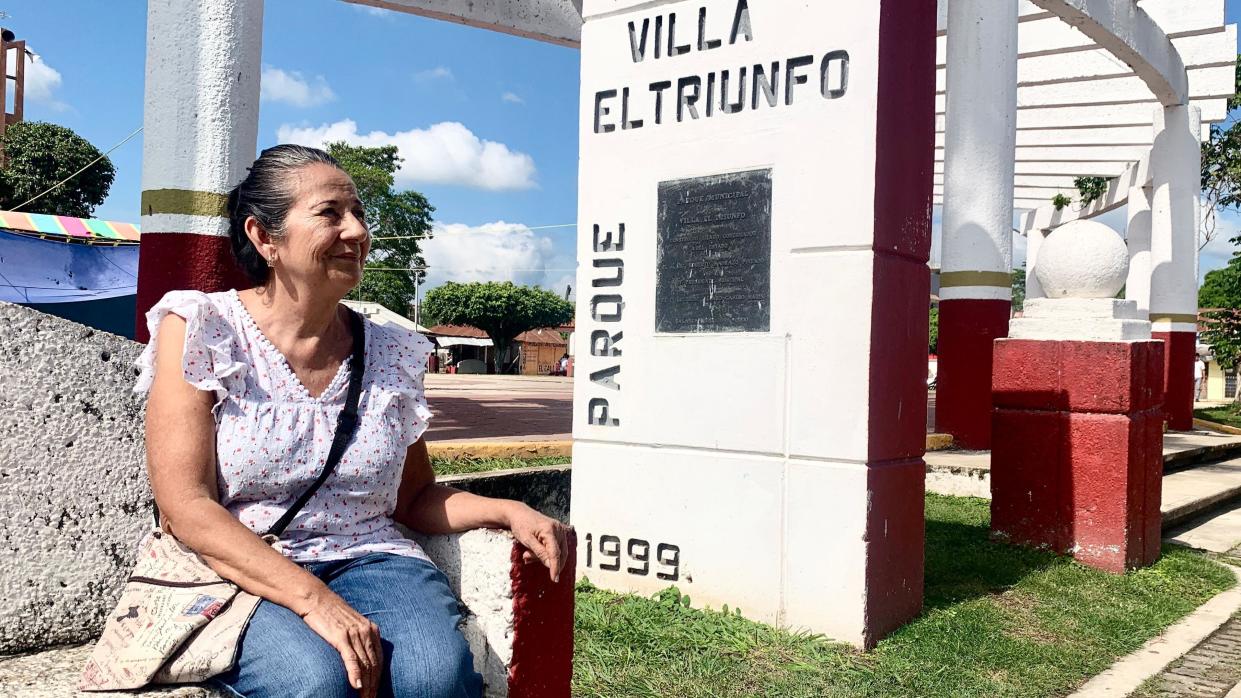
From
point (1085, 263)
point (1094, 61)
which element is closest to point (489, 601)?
point (1085, 263)

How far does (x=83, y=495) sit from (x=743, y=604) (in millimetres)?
2404

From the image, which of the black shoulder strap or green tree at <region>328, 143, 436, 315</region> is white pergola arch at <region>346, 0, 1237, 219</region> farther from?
green tree at <region>328, 143, 436, 315</region>

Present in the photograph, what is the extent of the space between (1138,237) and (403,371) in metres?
15.5

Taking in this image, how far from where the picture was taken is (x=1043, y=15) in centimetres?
1012

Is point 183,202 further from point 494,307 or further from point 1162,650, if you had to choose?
point 494,307

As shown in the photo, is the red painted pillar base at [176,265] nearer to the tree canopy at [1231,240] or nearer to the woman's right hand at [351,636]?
the woman's right hand at [351,636]

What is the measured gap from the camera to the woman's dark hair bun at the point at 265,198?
2033mm

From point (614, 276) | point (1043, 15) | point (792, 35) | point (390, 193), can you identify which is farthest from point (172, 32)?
point (390, 193)

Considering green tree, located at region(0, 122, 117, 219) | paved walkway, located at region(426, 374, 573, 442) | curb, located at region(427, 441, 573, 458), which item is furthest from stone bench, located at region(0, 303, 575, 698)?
green tree, located at region(0, 122, 117, 219)

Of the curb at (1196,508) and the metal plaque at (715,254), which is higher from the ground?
the metal plaque at (715,254)

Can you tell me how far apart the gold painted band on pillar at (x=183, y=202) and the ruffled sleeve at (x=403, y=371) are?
112 inches

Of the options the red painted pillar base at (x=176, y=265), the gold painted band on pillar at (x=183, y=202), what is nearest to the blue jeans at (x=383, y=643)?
the red painted pillar base at (x=176, y=265)

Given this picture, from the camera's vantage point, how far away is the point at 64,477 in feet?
6.17

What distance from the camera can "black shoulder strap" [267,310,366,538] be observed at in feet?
6.19
